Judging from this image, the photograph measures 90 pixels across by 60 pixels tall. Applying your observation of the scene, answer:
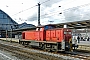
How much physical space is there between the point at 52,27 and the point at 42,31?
1324 mm

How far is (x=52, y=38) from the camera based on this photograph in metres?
21.4

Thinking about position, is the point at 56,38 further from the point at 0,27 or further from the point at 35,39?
the point at 0,27

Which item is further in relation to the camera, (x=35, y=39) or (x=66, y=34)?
(x=35, y=39)

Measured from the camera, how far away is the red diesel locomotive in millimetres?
19545

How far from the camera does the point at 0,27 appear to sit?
95.6m

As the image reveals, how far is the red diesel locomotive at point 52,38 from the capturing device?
64.1ft

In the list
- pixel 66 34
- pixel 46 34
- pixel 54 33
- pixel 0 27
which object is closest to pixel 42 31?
pixel 46 34

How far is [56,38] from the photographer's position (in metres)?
20.7

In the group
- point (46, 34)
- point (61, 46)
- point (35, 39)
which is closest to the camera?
point (61, 46)

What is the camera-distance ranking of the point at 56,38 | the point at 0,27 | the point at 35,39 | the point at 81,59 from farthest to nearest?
1. the point at 0,27
2. the point at 35,39
3. the point at 56,38
4. the point at 81,59

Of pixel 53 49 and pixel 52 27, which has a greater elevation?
pixel 52 27

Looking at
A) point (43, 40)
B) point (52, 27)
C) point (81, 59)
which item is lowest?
point (81, 59)

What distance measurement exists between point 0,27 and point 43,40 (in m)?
76.3

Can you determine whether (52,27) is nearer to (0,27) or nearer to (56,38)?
(56,38)
